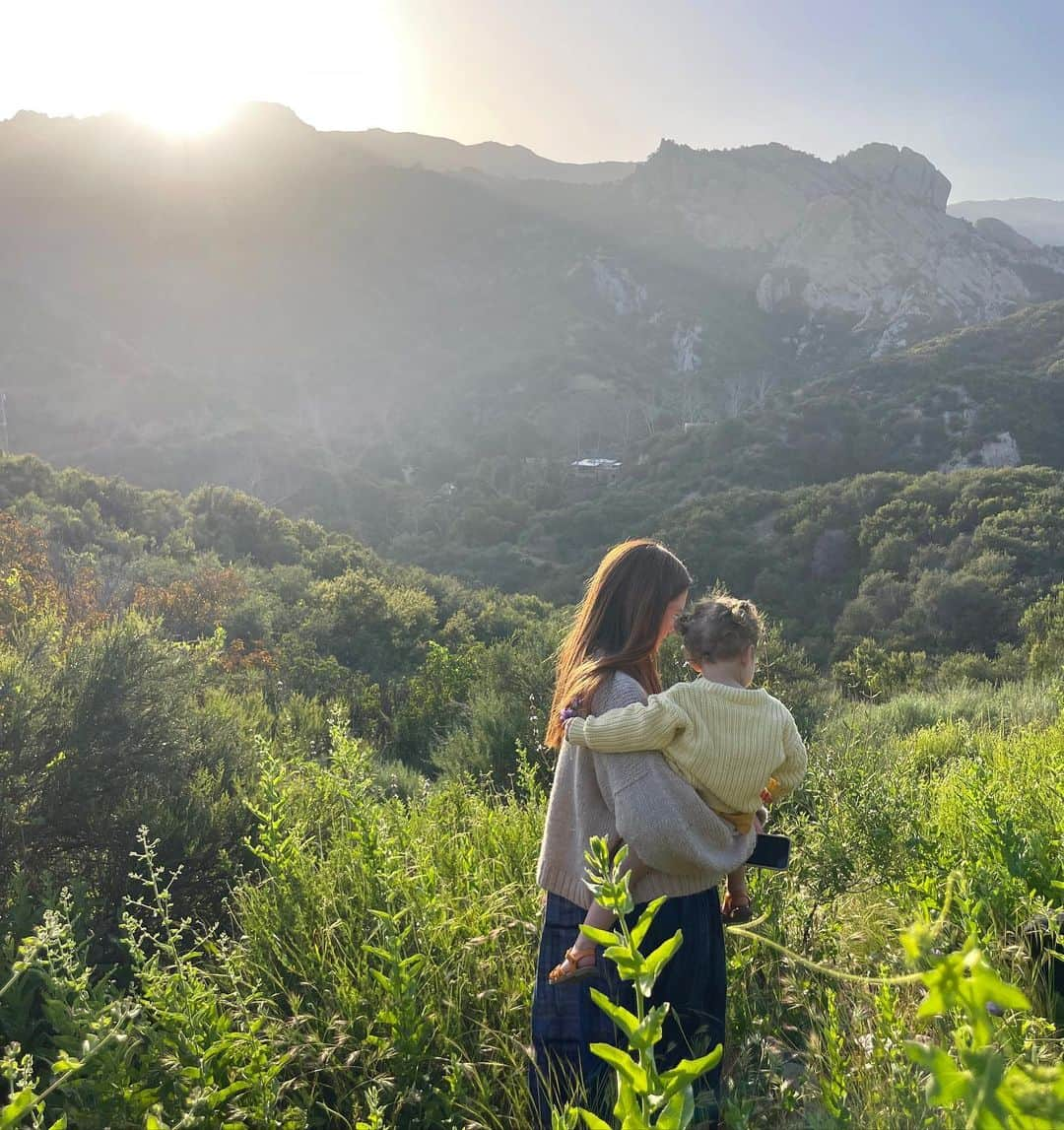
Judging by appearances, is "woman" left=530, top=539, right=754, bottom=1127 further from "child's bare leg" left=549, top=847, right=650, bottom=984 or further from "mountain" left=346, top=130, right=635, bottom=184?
"mountain" left=346, top=130, right=635, bottom=184

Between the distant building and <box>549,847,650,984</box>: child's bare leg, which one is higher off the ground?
<box>549,847,650,984</box>: child's bare leg

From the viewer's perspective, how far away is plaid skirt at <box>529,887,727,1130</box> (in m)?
2.09

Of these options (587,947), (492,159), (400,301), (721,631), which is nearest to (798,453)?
(721,631)

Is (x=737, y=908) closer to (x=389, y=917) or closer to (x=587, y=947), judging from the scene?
(x=587, y=947)

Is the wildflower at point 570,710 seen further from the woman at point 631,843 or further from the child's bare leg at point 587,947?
the child's bare leg at point 587,947

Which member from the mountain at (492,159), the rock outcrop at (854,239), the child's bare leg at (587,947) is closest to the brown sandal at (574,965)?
the child's bare leg at (587,947)

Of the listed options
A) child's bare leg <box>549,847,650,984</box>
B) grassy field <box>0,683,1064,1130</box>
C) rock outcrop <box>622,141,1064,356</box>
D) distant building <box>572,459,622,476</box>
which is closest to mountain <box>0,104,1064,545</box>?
rock outcrop <box>622,141,1064,356</box>

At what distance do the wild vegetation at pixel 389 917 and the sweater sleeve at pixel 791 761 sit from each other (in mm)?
413

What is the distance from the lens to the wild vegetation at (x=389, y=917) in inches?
68.5

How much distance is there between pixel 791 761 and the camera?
7.37 feet

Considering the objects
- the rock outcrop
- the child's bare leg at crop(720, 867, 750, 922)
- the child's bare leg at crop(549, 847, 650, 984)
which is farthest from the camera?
the rock outcrop

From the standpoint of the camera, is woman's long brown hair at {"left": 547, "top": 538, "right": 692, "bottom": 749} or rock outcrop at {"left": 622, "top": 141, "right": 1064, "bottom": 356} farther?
rock outcrop at {"left": 622, "top": 141, "right": 1064, "bottom": 356}

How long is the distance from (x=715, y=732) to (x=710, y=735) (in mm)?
18

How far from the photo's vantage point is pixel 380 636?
40.7ft
